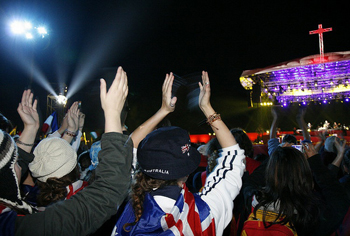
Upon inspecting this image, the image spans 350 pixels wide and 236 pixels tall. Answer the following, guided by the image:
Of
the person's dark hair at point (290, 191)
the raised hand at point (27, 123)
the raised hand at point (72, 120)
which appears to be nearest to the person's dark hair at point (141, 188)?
the person's dark hair at point (290, 191)

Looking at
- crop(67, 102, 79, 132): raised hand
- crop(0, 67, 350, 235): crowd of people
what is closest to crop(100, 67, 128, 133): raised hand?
crop(0, 67, 350, 235): crowd of people

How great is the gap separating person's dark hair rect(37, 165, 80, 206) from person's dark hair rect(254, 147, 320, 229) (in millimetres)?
1531

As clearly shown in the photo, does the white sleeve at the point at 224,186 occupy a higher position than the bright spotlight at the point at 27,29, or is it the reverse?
the bright spotlight at the point at 27,29

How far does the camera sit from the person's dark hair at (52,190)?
1.45 m

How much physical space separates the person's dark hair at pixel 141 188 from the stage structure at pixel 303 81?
1240cm

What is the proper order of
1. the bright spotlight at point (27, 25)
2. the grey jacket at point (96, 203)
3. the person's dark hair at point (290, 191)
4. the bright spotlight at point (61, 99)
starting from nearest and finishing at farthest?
the grey jacket at point (96, 203)
the person's dark hair at point (290, 191)
the bright spotlight at point (27, 25)
the bright spotlight at point (61, 99)

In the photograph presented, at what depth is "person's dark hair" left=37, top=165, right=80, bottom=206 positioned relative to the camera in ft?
4.77

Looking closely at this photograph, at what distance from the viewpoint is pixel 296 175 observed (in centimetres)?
171

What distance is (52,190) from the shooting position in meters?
1.49

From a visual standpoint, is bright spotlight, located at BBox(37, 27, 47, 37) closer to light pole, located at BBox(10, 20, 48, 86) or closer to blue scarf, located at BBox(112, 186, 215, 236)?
light pole, located at BBox(10, 20, 48, 86)

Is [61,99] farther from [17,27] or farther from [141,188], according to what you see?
[141,188]

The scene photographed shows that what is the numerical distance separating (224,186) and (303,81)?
15.0 metres

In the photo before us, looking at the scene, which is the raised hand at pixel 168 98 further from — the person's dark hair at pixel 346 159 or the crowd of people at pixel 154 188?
the person's dark hair at pixel 346 159

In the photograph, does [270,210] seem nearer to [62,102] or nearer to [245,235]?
[245,235]
